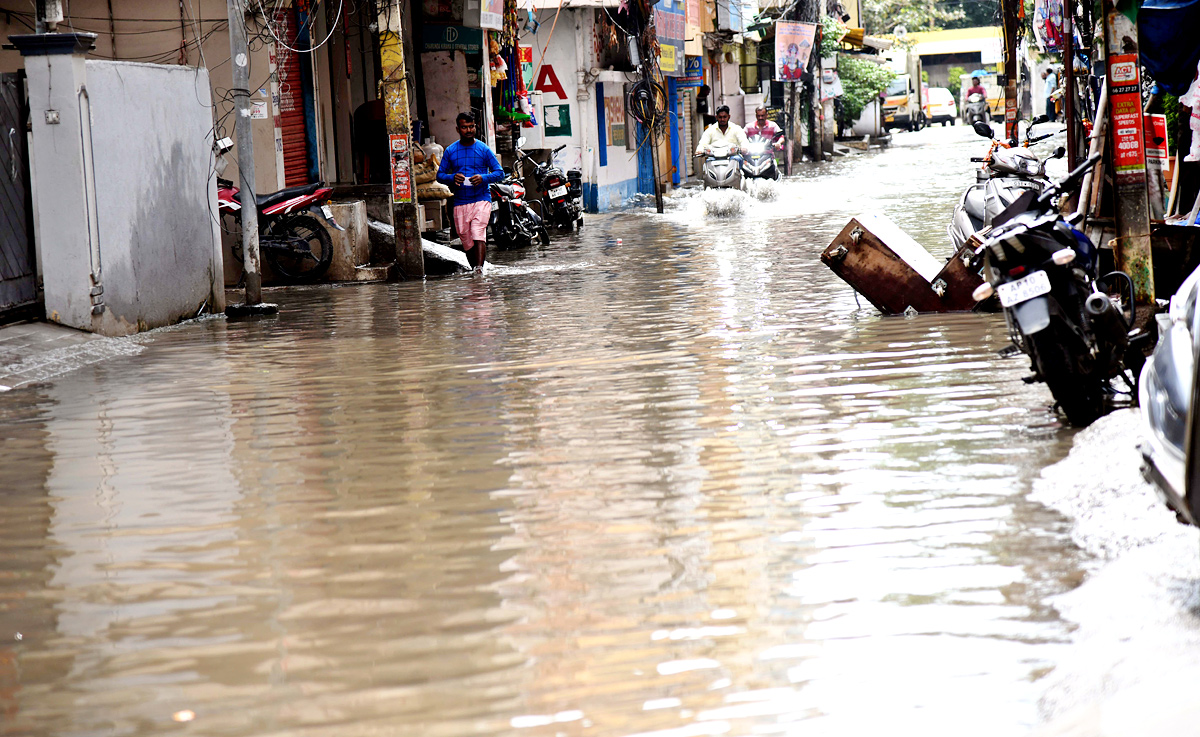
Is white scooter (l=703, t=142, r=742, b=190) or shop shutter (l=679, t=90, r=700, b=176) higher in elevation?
shop shutter (l=679, t=90, r=700, b=176)

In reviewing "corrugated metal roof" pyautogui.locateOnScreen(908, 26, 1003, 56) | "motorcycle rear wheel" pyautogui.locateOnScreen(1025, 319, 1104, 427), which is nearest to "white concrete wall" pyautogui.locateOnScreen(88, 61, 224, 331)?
"motorcycle rear wheel" pyautogui.locateOnScreen(1025, 319, 1104, 427)

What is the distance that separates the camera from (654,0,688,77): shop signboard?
3128 cm

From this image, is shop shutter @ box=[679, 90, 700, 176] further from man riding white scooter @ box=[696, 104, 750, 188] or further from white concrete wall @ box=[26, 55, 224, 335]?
white concrete wall @ box=[26, 55, 224, 335]

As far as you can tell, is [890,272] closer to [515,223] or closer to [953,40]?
[515,223]

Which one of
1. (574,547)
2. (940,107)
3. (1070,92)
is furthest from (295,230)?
(940,107)

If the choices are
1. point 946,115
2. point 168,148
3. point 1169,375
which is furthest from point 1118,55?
point 946,115

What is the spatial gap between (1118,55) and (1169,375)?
487cm

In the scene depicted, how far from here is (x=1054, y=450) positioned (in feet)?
19.8

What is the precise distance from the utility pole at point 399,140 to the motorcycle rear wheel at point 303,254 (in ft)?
2.66

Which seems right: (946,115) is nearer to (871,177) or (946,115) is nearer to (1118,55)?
(871,177)

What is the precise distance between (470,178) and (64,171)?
583 cm

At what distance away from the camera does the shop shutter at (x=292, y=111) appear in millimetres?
17984

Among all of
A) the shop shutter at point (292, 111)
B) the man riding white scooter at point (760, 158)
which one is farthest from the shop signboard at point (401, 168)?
the man riding white scooter at point (760, 158)

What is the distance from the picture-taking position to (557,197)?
21.5 m
